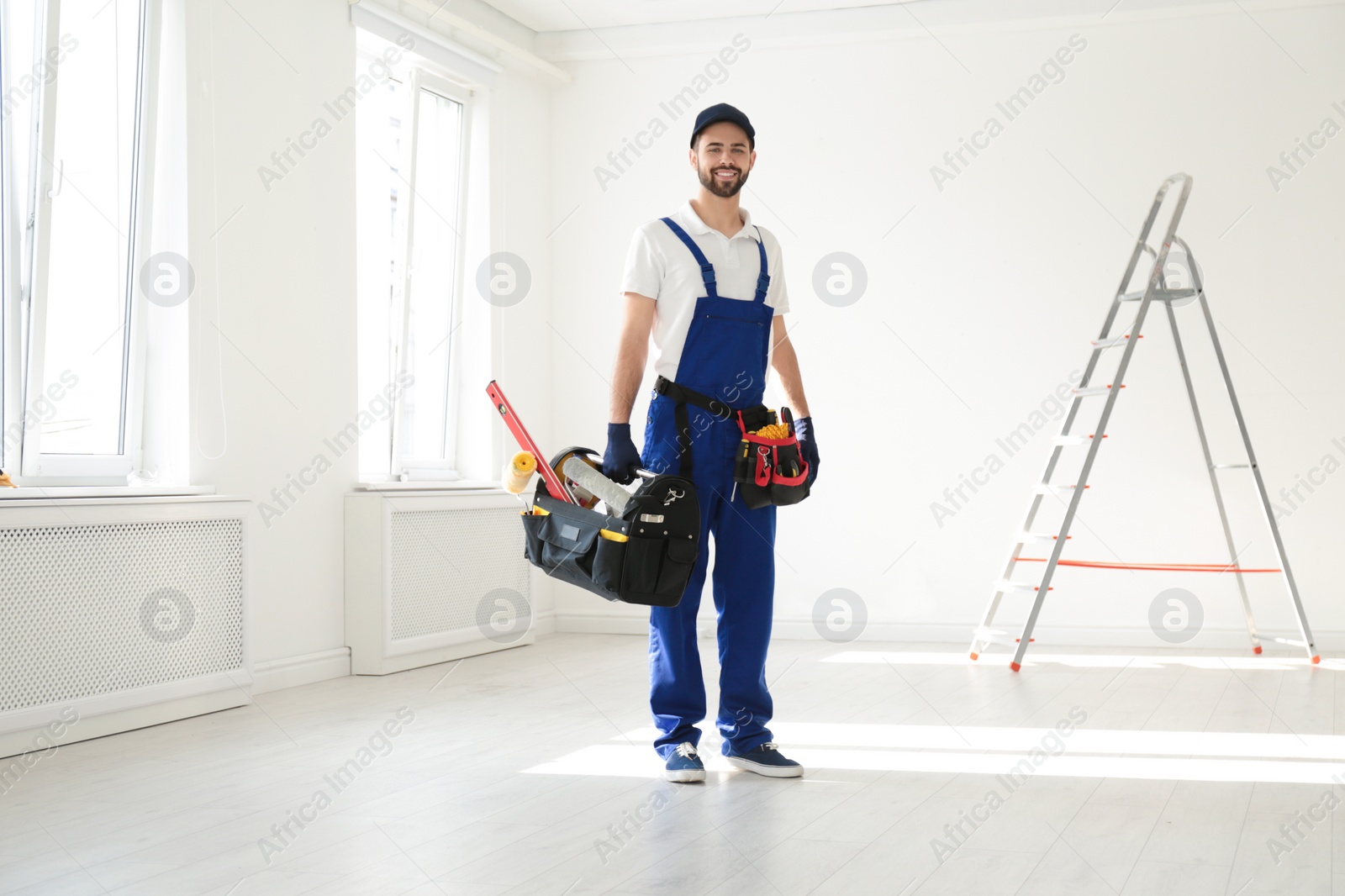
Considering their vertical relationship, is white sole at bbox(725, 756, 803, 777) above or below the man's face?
below

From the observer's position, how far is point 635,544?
266 centimetres

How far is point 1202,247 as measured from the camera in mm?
5383

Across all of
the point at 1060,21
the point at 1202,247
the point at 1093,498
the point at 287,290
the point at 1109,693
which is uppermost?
the point at 1060,21

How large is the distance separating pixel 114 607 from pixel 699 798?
1.92 meters

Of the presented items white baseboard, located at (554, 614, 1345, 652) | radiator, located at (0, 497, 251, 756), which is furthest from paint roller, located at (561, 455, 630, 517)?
white baseboard, located at (554, 614, 1345, 652)

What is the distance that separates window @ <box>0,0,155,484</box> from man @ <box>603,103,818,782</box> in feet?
6.02

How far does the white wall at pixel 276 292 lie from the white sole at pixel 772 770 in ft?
6.74

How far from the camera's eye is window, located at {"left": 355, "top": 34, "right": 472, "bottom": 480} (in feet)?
16.5

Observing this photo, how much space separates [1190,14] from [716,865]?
15.5 ft

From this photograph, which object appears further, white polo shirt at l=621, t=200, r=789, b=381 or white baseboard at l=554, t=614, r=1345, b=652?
white baseboard at l=554, t=614, r=1345, b=652

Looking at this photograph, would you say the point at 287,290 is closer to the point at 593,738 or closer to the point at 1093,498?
the point at 593,738

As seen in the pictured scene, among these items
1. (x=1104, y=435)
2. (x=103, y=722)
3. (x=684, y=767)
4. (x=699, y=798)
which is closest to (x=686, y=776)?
(x=684, y=767)

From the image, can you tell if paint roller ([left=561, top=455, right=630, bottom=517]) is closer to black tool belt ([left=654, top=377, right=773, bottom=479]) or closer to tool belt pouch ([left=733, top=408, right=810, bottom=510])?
black tool belt ([left=654, top=377, right=773, bottom=479])

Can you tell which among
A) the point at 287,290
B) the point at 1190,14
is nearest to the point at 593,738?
the point at 287,290
